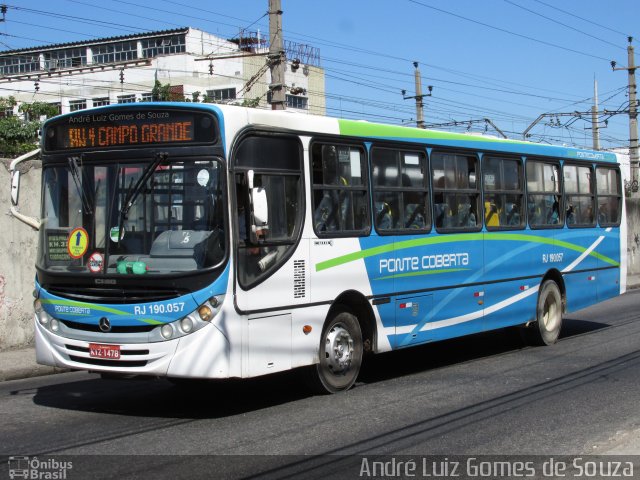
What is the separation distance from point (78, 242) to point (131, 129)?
123 centimetres

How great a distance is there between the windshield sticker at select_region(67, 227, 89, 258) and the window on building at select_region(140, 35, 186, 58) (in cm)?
5698

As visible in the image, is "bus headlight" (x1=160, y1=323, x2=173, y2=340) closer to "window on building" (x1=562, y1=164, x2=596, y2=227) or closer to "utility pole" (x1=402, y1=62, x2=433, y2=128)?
"window on building" (x1=562, y1=164, x2=596, y2=227)

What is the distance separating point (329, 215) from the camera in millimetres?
9523

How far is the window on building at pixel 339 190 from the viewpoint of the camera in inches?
370

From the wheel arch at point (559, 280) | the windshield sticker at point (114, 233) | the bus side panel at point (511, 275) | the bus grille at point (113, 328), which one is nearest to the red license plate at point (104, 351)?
the bus grille at point (113, 328)

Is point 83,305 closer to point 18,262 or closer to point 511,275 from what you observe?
point 18,262

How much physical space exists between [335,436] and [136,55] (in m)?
63.0

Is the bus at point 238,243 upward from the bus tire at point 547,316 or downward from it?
upward

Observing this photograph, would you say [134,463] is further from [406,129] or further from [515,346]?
[515,346]

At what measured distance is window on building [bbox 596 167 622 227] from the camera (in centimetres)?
1577

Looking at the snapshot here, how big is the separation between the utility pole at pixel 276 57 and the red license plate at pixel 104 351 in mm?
11740

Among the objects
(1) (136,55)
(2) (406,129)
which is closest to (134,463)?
(2) (406,129)

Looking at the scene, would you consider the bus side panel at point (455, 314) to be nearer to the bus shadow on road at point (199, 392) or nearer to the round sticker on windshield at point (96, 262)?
the bus shadow on road at point (199, 392)

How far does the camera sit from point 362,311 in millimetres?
10094
